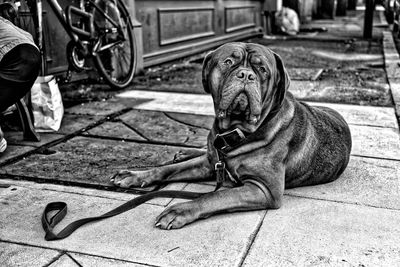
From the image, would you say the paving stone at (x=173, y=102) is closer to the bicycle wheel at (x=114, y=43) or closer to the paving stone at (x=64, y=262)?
the bicycle wheel at (x=114, y=43)

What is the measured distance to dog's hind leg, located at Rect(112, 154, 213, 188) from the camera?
3.68m

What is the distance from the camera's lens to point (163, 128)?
5.29 meters

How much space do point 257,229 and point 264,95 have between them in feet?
2.82

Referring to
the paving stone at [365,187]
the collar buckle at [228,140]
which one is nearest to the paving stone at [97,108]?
the collar buckle at [228,140]

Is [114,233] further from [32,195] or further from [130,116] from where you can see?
[130,116]

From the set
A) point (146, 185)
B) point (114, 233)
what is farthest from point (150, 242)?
point (146, 185)

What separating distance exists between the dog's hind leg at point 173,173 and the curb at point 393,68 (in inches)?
112

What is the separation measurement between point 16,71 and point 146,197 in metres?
1.45

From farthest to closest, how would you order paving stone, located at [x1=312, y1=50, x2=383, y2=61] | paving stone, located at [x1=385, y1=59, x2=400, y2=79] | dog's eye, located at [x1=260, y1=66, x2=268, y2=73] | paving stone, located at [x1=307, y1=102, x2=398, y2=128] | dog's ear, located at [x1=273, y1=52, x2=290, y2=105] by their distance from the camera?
paving stone, located at [x1=312, y1=50, x2=383, y2=61] → paving stone, located at [x1=385, y1=59, x2=400, y2=79] → paving stone, located at [x1=307, y1=102, x2=398, y2=128] → dog's ear, located at [x1=273, y1=52, x2=290, y2=105] → dog's eye, located at [x1=260, y1=66, x2=268, y2=73]

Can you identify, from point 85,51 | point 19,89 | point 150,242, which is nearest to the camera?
point 150,242

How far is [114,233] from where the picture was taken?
2955 mm

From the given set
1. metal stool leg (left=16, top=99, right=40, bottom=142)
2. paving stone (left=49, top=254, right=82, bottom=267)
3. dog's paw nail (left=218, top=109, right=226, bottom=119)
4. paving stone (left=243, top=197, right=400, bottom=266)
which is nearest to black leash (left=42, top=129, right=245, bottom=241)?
dog's paw nail (left=218, top=109, right=226, bottom=119)

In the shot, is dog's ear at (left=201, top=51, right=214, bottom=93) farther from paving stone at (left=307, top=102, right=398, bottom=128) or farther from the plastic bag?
paving stone at (left=307, top=102, right=398, bottom=128)

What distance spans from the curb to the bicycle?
3.68 m
